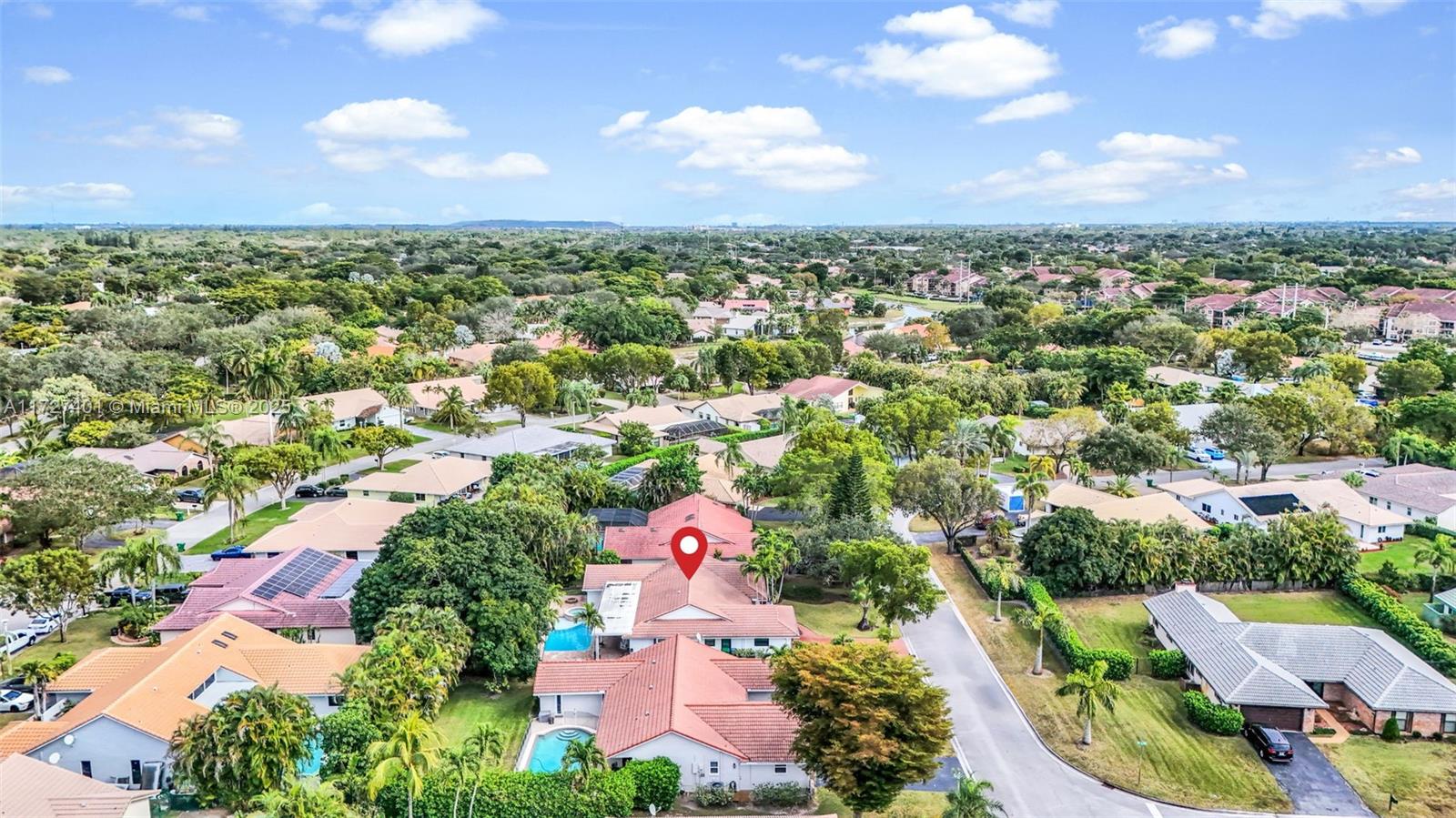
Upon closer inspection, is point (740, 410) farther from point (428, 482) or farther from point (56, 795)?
point (56, 795)

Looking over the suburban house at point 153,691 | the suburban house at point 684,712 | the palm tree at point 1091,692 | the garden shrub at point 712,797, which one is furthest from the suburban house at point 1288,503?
the suburban house at point 153,691

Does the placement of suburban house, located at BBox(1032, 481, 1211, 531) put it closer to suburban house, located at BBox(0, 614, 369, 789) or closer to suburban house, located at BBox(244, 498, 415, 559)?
suburban house, located at BBox(244, 498, 415, 559)

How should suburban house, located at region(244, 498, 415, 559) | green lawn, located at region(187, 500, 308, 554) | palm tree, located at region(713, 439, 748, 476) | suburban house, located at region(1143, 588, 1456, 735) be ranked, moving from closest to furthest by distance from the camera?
suburban house, located at region(1143, 588, 1456, 735) → suburban house, located at region(244, 498, 415, 559) → green lawn, located at region(187, 500, 308, 554) → palm tree, located at region(713, 439, 748, 476)

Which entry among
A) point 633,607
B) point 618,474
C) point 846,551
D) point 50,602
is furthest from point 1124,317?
point 50,602

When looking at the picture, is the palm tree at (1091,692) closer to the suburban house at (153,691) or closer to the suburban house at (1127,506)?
the suburban house at (1127,506)

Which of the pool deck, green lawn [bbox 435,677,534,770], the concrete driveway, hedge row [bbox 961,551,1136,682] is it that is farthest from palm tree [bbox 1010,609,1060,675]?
green lawn [bbox 435,677,534,770]

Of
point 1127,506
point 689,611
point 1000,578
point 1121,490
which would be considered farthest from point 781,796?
point 1121,490
